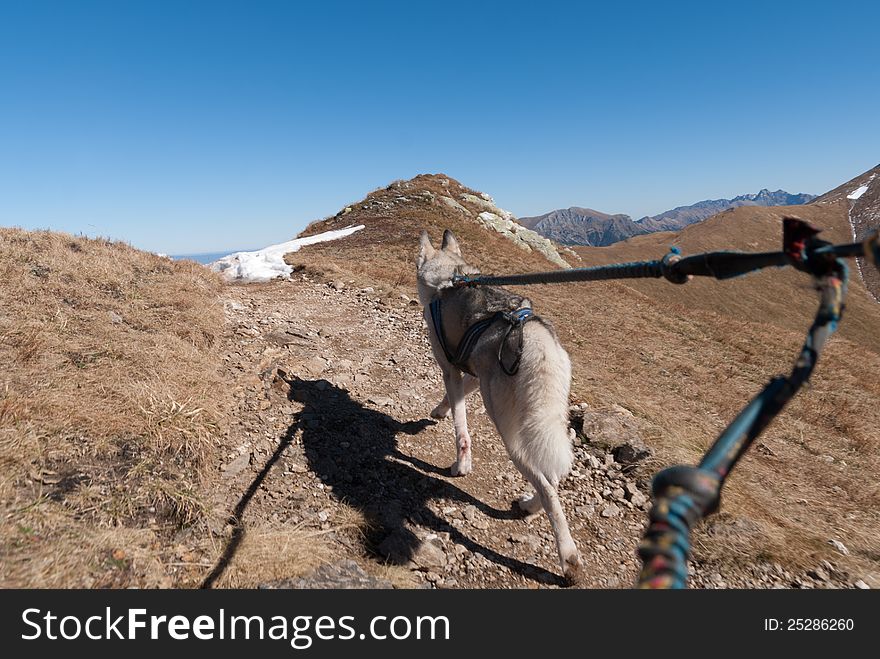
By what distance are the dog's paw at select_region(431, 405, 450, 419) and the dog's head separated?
168 cm

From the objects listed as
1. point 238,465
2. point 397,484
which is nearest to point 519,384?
point 397,484

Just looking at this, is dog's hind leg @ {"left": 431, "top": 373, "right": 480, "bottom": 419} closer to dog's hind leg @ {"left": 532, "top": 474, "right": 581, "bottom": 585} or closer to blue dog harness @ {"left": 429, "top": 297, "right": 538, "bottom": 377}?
blue dog harness @ {"left": 429, "top": 297, "right": 538, "bottom": 377}

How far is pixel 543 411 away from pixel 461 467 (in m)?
2.11

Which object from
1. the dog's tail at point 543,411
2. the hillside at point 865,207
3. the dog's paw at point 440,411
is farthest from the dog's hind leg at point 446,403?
the hillside at point 865,207

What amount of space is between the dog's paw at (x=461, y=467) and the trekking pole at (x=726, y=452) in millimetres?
4309

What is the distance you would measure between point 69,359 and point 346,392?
3.57 metres

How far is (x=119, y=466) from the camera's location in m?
3.70

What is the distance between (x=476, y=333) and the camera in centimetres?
483

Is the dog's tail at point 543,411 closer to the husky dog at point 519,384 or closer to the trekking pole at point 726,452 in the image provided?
the husky dog at point 519,384

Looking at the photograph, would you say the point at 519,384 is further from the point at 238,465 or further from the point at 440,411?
the point at 238,465

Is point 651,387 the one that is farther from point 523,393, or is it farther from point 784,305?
point 784,305

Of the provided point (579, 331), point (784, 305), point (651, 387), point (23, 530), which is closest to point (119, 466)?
point (23, 530)

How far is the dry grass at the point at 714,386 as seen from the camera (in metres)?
4.88

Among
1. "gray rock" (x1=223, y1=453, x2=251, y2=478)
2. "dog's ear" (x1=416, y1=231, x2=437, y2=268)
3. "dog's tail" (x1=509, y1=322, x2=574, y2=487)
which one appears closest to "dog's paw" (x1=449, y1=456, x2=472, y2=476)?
"dog's tail" (x1=509, y1=322, x2=574, y2=487)
